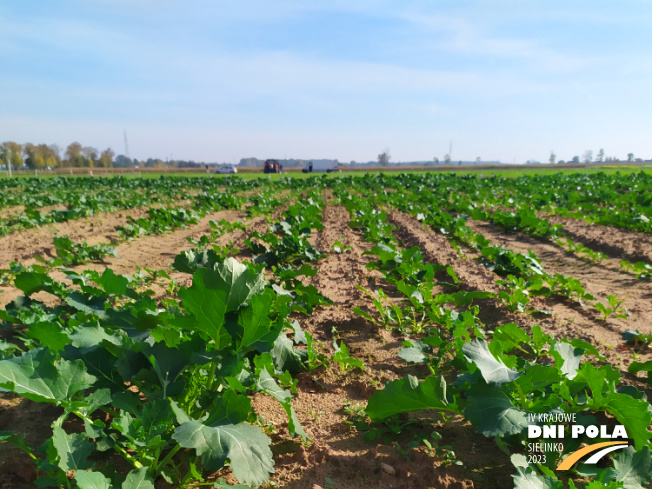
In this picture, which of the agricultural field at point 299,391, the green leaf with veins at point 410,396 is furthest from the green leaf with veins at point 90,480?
the green leaf with veins at point 410,396

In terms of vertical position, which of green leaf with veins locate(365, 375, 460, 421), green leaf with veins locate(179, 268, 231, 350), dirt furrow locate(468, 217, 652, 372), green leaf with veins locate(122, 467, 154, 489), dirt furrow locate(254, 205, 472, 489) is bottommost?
dirt furrow locate(254, 205, 472, 489)

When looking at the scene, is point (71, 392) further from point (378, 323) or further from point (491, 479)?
point (378, 323)

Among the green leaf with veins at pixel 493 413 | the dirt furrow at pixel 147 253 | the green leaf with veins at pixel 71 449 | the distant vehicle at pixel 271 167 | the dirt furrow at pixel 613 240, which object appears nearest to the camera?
the green leaf with veins at pixel 71 449

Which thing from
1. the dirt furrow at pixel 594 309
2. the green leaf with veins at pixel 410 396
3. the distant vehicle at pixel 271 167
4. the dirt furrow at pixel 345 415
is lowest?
→ the dirt furrow at pixel 345 415

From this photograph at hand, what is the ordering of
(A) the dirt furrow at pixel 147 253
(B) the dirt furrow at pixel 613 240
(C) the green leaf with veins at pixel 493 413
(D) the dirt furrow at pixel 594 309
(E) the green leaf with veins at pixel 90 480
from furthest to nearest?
(B) the dirt furrow at pixel 613 240 → (A) the dirt furrow at pixel 147 253 → (D) the dirt furrow at pixel 594 309 → (C) the green leaf with veins at pixel 493 413 → (E) the green leaf with veins at pixel 90 480

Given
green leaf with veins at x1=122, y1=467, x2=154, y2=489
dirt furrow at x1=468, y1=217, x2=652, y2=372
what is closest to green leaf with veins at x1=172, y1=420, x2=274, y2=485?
green leaf with veins at x1=122, y1=467, x2=154, y2=489

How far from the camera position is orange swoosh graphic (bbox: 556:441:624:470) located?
2.08m

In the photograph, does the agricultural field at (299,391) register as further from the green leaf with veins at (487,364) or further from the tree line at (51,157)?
the tree line at (51,157)

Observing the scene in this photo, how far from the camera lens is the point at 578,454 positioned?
212 cm

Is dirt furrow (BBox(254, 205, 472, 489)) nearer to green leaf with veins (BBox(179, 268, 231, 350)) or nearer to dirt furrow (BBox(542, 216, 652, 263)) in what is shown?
green leaf with veins (BBox(179, 268, 231, 350))

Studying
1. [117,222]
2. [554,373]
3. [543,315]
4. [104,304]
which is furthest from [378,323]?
[117,222]

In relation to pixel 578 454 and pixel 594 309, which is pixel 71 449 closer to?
pixel 578 454

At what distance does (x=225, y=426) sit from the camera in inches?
69.4

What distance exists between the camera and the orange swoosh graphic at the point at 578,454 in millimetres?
2084
